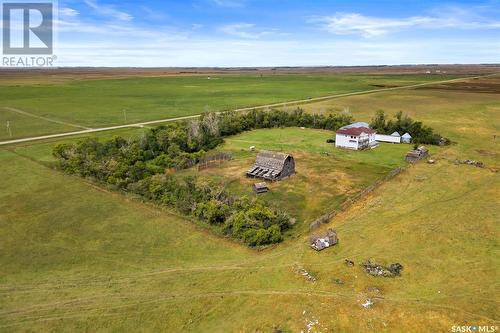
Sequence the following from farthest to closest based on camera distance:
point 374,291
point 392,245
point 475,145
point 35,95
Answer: point 35,95 → point 475,145 → point 392,245 → point 374,291

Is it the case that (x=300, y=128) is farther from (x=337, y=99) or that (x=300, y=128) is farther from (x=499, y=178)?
(x=337, y=99)

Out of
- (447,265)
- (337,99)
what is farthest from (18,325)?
A: (337,99)

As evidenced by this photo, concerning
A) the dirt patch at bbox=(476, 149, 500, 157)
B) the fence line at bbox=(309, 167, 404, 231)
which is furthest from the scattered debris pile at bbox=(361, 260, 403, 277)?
the dirt patch at bbox=(476, 149, 500, 157)

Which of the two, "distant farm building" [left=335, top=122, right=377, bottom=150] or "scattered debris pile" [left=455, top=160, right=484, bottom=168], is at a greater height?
"distant farm building" [left=335, top=122, right=377, bottom=150]

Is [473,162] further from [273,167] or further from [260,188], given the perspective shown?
[260,188]

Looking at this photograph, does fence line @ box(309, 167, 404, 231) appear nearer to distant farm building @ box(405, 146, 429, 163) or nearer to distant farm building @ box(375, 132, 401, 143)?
distant farm building @ box(405, 146, 429, 163)

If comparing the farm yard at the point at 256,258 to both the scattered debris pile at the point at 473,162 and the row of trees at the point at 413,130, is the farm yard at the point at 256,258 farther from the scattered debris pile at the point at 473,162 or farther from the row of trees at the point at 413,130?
the row of trees at the point at 413,130
